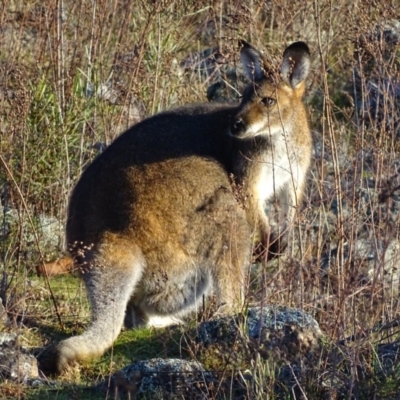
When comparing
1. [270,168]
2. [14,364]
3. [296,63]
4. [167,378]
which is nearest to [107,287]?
[14,364]

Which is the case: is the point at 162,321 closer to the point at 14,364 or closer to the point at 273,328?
the point at 14,364

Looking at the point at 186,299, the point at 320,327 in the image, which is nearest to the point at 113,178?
the point at 186,299

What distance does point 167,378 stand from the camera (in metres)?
5.21

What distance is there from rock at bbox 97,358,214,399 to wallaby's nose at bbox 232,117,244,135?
218 cm

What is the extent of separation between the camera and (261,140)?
7449 mm

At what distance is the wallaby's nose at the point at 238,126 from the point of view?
23.4 ft

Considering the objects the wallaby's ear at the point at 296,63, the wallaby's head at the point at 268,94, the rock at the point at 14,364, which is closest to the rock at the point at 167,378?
the rock at the point at 14,364

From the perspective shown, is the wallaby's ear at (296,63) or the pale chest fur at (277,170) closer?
the wallaby's ear at (296,63)

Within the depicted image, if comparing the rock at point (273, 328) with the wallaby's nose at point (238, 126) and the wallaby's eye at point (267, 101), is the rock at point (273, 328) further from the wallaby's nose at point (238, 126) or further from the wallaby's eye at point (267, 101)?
the wallaby's eye at point (267, 101)

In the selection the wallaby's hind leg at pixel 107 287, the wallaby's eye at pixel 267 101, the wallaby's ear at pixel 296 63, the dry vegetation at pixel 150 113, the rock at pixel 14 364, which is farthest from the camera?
the wallaby's eye at pixel 267 101

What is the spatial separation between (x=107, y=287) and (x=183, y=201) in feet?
2.53

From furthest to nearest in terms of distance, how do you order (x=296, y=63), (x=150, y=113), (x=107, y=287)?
1. (x=150, y=113)
2. (x=296, y=63)
3. (x=107, y=287)

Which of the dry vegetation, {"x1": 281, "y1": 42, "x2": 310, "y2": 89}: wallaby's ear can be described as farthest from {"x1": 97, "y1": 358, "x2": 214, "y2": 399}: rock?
{"x1": 281, "y1": 42, "x2": 310, "y2": 89}: wallaby's ear

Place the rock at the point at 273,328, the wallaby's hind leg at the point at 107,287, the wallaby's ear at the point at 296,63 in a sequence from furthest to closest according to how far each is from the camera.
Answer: the wallaby's ear at the point at 296,63, the wallaby's hind leg at the point at 107,287, the rock at the point at 273,328
